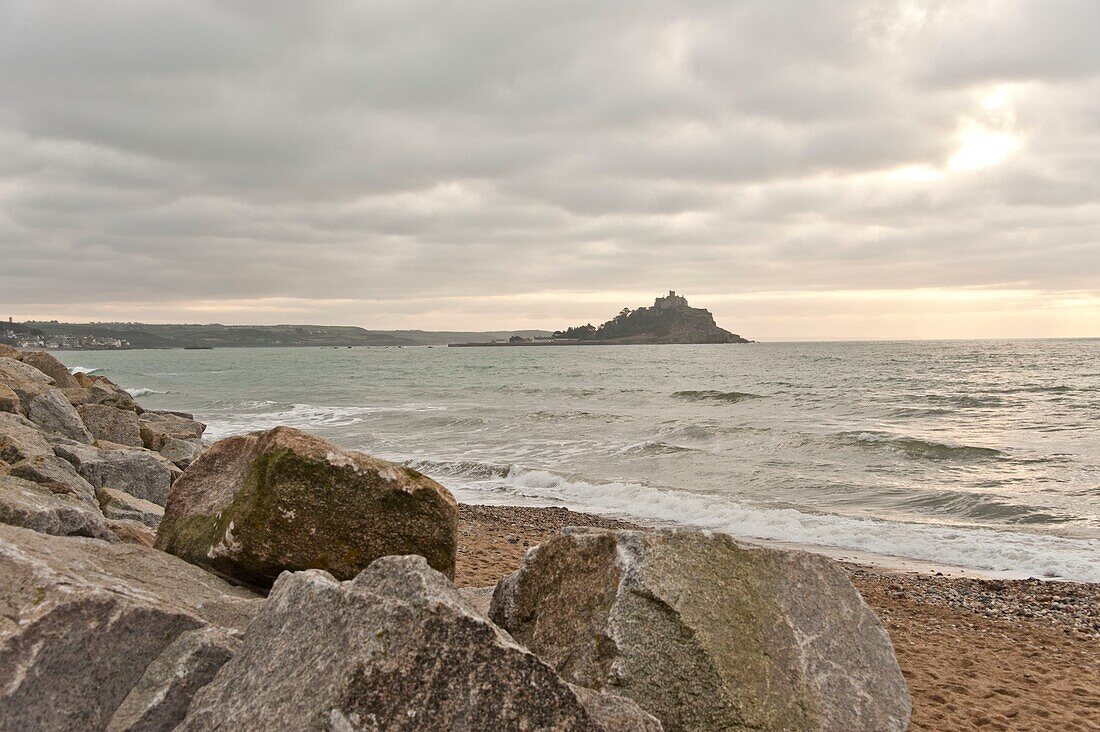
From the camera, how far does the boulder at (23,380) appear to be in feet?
48.9

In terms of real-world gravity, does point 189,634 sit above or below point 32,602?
below

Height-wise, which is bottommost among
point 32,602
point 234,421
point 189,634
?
point 234,421

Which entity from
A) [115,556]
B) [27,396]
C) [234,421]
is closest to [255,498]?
[115,556]

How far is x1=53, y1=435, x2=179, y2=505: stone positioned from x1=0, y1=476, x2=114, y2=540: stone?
4529 millimetres

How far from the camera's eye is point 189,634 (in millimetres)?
3859

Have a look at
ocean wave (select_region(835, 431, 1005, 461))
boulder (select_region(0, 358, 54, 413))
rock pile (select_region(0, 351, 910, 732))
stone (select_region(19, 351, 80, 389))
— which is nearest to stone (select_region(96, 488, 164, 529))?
rock pile (select_region(0, 351, 910, 732))

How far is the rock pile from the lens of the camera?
3.25 meters

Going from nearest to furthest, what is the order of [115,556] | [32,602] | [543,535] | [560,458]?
1. [32,602]
2. [115,556]
3. [543,535]
4. [560,458]

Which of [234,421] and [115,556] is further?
[234,421]

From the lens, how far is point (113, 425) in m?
15.4

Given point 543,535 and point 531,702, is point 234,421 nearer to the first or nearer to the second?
point 543,535

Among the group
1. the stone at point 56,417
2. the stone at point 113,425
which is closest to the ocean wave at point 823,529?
the stone at point 113,425

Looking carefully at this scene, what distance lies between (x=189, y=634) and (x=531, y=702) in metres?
1.86

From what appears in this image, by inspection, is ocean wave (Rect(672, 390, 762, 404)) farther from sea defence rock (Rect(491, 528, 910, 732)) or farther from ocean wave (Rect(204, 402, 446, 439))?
sea defence rock (Rect(491, 528, 910, 732))
